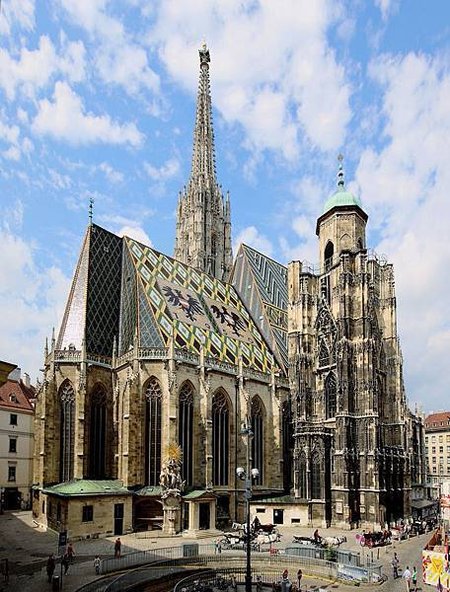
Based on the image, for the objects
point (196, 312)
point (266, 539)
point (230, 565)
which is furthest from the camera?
point (196, 312)

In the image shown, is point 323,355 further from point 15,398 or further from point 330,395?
point 15,398

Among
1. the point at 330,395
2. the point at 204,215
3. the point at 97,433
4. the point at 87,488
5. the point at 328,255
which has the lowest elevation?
the point at 87,488

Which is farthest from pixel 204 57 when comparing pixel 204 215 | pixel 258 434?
pixel 258 434

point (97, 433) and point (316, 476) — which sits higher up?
point (97, 433)

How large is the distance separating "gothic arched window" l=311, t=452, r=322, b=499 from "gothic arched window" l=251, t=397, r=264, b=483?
4.67 m

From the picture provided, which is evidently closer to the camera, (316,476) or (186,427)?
(186,427)

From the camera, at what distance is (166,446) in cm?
4034

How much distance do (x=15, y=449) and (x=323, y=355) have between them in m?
30.6

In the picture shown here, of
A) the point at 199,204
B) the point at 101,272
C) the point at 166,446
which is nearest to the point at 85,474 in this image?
the point at 166,446

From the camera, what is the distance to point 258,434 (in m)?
49.5

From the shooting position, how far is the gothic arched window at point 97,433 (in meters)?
42.0

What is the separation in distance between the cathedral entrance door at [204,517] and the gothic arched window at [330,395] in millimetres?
14712

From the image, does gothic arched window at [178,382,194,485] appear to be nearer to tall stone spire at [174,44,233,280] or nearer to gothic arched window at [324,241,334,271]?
A: gothic arched window at [324,241,334,271]

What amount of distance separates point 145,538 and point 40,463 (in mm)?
9825
